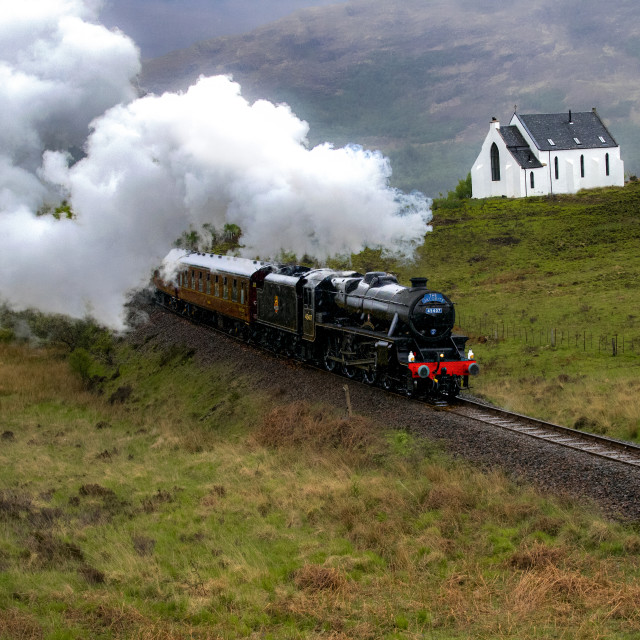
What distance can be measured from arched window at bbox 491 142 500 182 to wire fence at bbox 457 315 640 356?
1925 inches

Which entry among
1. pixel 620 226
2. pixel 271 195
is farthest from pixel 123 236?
pixel 620 226

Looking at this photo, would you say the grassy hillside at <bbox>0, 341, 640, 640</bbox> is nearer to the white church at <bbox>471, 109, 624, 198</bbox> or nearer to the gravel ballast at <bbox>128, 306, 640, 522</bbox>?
the gravel ballast at <bbox>128, 306, 640, 522</bbox>

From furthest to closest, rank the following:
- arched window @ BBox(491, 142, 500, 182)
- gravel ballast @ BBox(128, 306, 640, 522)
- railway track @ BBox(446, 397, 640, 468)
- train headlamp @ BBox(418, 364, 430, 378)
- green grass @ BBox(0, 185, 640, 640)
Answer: arched window @ BBox(491, 142, 500, 182) < train headlamp @ BBox(418, 364, 430, 378) < railway track @ BBox(446, 397, 640, 468) < gravel ballast @ BBox(128, 306, 640, 522) < green grass @ BBox(0, 185, 640, 640)

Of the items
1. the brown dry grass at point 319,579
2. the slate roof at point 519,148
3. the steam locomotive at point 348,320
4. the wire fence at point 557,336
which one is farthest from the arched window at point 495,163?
the brown dry grass at point 319,579

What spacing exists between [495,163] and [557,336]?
5426 cm

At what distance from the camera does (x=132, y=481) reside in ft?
60.1

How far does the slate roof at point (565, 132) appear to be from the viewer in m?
82.8

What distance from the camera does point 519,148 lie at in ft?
274

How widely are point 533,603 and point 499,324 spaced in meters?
29.4

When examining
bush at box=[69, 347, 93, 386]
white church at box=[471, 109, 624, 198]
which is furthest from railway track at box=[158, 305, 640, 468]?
white church at box=[471, 109, 624, 198]

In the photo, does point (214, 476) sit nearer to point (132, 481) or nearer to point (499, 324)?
point (132, 481)

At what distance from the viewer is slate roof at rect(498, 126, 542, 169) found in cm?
8094

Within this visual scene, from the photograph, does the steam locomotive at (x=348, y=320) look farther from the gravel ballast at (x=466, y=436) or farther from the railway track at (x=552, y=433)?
the railway track at (x=552, y=433)

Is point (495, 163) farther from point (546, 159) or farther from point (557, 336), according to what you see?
point (557, 336)
